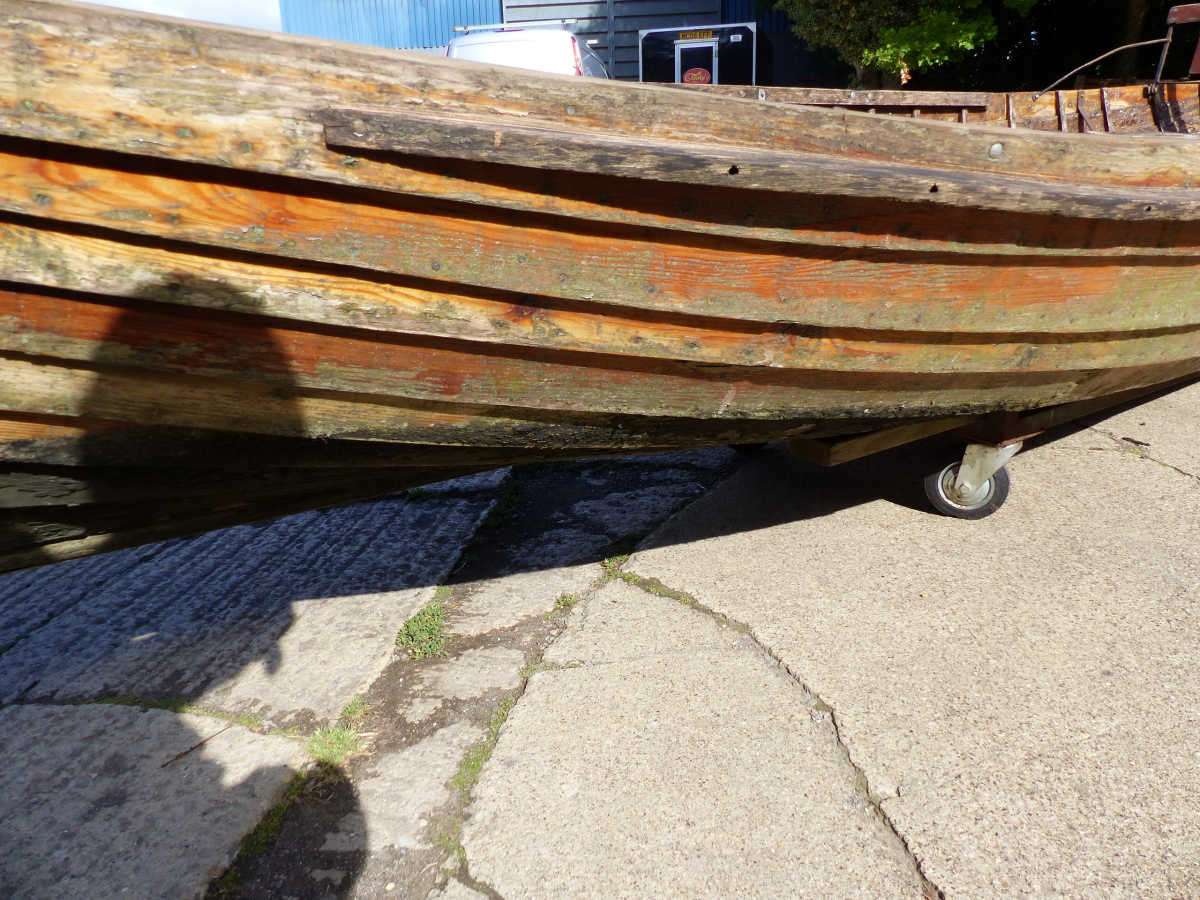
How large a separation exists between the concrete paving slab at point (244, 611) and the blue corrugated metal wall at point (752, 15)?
47.7ft

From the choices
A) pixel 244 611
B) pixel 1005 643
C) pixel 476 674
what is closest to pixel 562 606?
pixel 476 674

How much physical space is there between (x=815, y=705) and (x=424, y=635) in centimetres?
107

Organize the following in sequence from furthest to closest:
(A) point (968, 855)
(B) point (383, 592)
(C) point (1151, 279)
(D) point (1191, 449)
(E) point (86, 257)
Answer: (D) point (1191, 449) → (B) point (383, 592) → (C) point (1151, 279) → (A) point (968, 855) → (E) point (86, 257)

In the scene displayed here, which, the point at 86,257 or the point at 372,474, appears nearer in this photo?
the point at 86,257

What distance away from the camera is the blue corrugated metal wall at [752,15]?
48.8 ft

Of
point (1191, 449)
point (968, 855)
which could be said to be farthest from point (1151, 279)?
point (968, 855)

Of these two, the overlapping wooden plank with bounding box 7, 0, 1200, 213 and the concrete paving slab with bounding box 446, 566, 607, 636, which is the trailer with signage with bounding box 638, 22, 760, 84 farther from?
the overlapping wooden plank with bounding box 7, 0, 1200, 213

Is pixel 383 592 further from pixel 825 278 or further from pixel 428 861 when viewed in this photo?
pixel 825 278

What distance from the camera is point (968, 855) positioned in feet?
5.11

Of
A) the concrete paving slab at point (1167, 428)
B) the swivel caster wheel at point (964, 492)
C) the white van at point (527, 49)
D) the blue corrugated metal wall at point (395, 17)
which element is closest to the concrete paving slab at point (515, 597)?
the swivel caster wheel at point (964, 492)

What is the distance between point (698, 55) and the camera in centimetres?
1274

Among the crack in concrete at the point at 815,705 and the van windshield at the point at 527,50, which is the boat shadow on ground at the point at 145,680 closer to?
the crack in concrete at the point at 815,705

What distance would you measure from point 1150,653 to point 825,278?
1.31 m

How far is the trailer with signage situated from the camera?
12.5 metres
